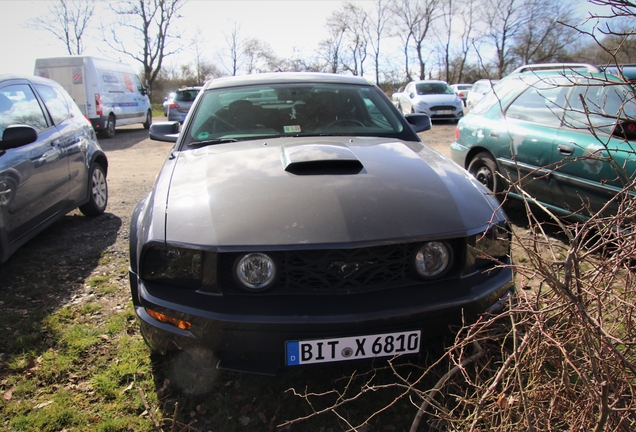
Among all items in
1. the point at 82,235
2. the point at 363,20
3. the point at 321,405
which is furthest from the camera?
the point at 363,20

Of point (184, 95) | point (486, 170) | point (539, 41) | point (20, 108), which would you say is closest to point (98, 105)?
point (184, 95)

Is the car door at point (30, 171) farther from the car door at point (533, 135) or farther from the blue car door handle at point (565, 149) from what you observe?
the blue car door handle at point (565, 149)

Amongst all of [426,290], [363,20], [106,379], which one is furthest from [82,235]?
[363,20]

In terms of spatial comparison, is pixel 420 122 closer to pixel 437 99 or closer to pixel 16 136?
pixel 16 136

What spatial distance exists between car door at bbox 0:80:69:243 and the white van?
899 cm

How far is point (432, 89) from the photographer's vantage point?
17359 millimetres

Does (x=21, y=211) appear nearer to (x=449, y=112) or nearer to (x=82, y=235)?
(x=82, y=235)

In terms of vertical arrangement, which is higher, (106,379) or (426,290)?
(426,290)

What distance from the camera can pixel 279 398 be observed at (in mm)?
2344

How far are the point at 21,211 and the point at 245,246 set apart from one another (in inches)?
107

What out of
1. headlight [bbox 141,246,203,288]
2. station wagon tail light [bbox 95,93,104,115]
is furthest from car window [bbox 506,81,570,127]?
station wagon tail light [bbox 95,93,104,115]

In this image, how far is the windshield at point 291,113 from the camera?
332 cm

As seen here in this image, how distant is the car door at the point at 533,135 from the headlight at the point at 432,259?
2.35 m

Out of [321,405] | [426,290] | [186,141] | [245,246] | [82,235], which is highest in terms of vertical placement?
[186,141]
